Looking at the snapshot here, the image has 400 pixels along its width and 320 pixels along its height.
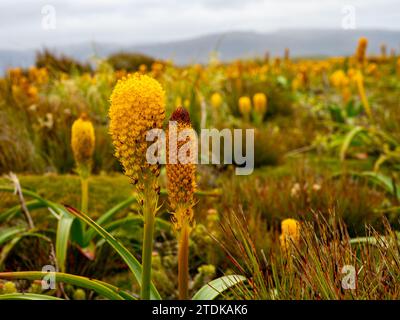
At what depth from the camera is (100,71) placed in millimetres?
9094

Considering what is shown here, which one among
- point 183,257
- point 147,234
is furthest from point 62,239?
point 147,234

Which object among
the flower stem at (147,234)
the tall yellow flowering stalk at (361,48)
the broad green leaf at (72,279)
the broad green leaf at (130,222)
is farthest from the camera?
the tall yellow flowering stalk at (361,48)

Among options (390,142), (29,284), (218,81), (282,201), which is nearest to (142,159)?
(29,284)

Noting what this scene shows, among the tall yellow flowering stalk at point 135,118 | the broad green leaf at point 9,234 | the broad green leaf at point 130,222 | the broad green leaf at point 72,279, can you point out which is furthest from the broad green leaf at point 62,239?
the tall yellow flowering stalk at point 135,118

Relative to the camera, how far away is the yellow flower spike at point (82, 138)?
303cm

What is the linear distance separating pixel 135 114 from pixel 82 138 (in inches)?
58.0

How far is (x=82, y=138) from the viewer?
3076 millimetres

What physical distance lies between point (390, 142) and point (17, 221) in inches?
144

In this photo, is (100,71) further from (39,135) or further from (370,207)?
(370,207)

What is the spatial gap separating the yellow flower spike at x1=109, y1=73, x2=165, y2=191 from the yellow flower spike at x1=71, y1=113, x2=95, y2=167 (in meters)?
1.36

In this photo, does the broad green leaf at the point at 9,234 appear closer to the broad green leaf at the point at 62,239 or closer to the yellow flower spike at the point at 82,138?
the broad green leaf at the point at 62,239

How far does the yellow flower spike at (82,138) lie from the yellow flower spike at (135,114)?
1.36 metres

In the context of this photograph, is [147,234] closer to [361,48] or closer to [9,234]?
[9,234]

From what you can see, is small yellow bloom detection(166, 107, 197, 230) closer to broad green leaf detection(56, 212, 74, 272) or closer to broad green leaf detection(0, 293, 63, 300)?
broad green leaf detection(0, 293, 63, 300)
